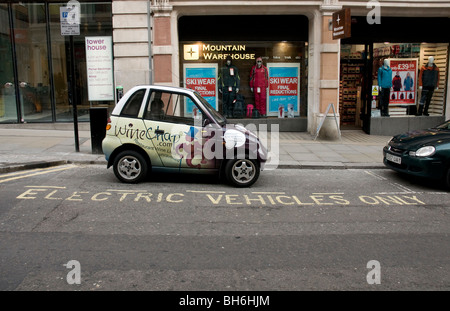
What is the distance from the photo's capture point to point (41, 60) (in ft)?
47.9

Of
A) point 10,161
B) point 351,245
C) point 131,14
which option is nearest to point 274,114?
point 131,14

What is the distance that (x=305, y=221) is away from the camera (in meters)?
6.11

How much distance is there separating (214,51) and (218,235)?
1047cm

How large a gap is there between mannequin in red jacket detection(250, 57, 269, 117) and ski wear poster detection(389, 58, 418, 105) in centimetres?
458

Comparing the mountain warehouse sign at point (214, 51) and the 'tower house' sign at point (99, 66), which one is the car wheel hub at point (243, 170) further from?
the 'tower house' sign at point (99, 66)

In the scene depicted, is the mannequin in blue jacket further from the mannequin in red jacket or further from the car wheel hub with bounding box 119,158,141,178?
the car wheel hub with bounding box 119,158,141,178

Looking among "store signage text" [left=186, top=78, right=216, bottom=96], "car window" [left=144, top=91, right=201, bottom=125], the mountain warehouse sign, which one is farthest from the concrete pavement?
the mountain warehouse sign

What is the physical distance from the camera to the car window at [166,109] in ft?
25.8

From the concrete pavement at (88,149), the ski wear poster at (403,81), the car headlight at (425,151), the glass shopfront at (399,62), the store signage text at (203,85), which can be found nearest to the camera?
the car headlight at (425,151)

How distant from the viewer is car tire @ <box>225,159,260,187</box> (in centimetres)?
784

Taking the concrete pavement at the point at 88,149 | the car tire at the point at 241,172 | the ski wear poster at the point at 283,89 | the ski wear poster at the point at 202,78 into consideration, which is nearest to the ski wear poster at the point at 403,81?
the concrete pavement at the point at 88,149

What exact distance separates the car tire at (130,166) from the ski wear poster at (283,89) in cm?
828
